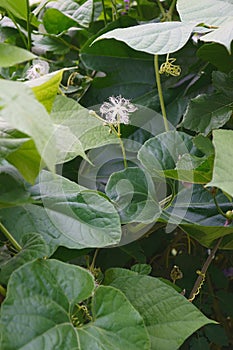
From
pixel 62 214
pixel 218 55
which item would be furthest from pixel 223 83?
pixel 62 214

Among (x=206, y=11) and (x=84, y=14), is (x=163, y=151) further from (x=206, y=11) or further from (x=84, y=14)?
(x=84, y=14)

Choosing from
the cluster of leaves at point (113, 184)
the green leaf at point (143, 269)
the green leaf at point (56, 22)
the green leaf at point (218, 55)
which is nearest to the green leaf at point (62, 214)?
the cluster of leaves at point (113, 184)

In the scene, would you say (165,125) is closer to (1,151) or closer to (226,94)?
(226,94)

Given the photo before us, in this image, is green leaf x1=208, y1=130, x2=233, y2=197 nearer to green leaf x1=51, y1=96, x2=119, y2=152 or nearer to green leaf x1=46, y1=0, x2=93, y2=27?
green leaf x1=51, y1=96, x2=119, y2=152

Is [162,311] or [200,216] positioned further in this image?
[200,216]

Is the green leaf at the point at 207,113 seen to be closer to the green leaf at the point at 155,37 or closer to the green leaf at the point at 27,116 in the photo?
the green leaf at the point at 155,37

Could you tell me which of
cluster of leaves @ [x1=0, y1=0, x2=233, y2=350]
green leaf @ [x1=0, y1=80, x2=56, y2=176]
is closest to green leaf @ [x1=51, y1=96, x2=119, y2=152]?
cluster of leaves @ [x1=0, y1=0, x2=233, y2=350]

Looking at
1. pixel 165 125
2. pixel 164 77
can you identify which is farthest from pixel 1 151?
pixel 164 77
